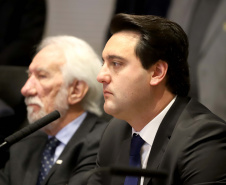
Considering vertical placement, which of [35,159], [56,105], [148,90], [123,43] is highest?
[123,43]

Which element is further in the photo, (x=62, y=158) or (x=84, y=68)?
(x=84, y=68)

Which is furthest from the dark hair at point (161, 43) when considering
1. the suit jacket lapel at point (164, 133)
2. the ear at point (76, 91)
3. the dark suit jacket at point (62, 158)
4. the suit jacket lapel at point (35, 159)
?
the suit jacket lapel at point (35, 159)

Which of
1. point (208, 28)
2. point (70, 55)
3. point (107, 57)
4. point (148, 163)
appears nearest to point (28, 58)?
point (70, 55)

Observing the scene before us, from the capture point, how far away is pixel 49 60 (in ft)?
7.59

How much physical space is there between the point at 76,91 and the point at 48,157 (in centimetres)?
37

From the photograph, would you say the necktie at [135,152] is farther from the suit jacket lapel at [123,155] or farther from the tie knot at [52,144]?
the tie knot at [52,144]

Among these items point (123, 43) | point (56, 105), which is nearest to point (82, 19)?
point (56, 105)

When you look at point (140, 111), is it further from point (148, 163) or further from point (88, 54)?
point (88, 54)

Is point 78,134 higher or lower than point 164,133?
lower

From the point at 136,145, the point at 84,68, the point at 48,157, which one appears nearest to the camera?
the point at 136,145

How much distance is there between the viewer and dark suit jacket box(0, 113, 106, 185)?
202 centimetres

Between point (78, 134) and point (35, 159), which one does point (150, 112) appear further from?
point (35, 159)

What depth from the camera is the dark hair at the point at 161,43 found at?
5.43ft

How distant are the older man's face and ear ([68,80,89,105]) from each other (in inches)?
1.3
